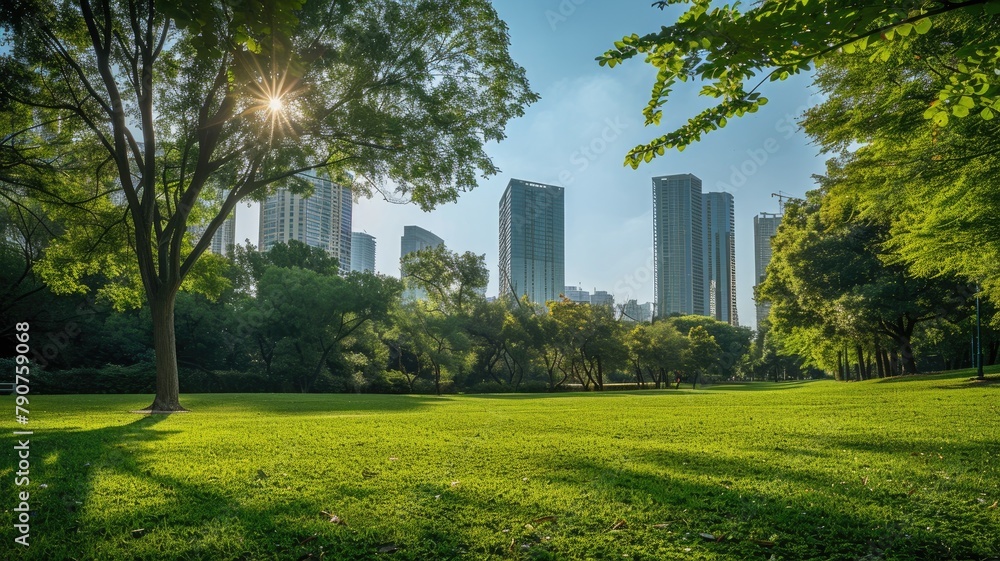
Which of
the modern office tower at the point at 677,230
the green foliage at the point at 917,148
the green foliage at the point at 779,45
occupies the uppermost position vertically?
the modern office tower at the point at 677,230

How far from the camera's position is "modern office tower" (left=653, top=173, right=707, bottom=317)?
53.5 m

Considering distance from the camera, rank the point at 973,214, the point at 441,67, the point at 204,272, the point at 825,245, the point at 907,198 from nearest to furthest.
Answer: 1. the point at 973,214
2. the point at 907,198
3. the point at 441,67
4. the point at 204,272
5. the point at 825,245

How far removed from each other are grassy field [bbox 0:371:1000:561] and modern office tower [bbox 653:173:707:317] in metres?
44.0

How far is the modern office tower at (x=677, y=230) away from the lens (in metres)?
53.5

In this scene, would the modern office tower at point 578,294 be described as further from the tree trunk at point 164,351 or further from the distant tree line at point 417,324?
the tree trunk at point 164,351

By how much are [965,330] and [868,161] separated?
3038 centimetres

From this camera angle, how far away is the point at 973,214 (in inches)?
428

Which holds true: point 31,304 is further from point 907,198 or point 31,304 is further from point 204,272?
point 907,198

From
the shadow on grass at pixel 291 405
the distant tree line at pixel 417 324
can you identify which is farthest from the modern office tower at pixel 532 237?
the shadow on grass at pixel 291 405

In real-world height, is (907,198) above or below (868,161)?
below

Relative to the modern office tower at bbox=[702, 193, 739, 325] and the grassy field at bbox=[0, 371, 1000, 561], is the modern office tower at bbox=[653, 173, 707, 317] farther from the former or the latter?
the grassy field at bbox=[0, 371, 1000, 561]

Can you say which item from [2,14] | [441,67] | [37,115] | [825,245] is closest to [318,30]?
[441,67]

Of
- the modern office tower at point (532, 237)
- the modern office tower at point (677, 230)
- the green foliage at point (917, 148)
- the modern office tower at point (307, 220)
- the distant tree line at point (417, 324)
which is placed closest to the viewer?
the green foliage at point (917, 148)

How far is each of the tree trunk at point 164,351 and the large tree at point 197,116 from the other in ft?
0.11
